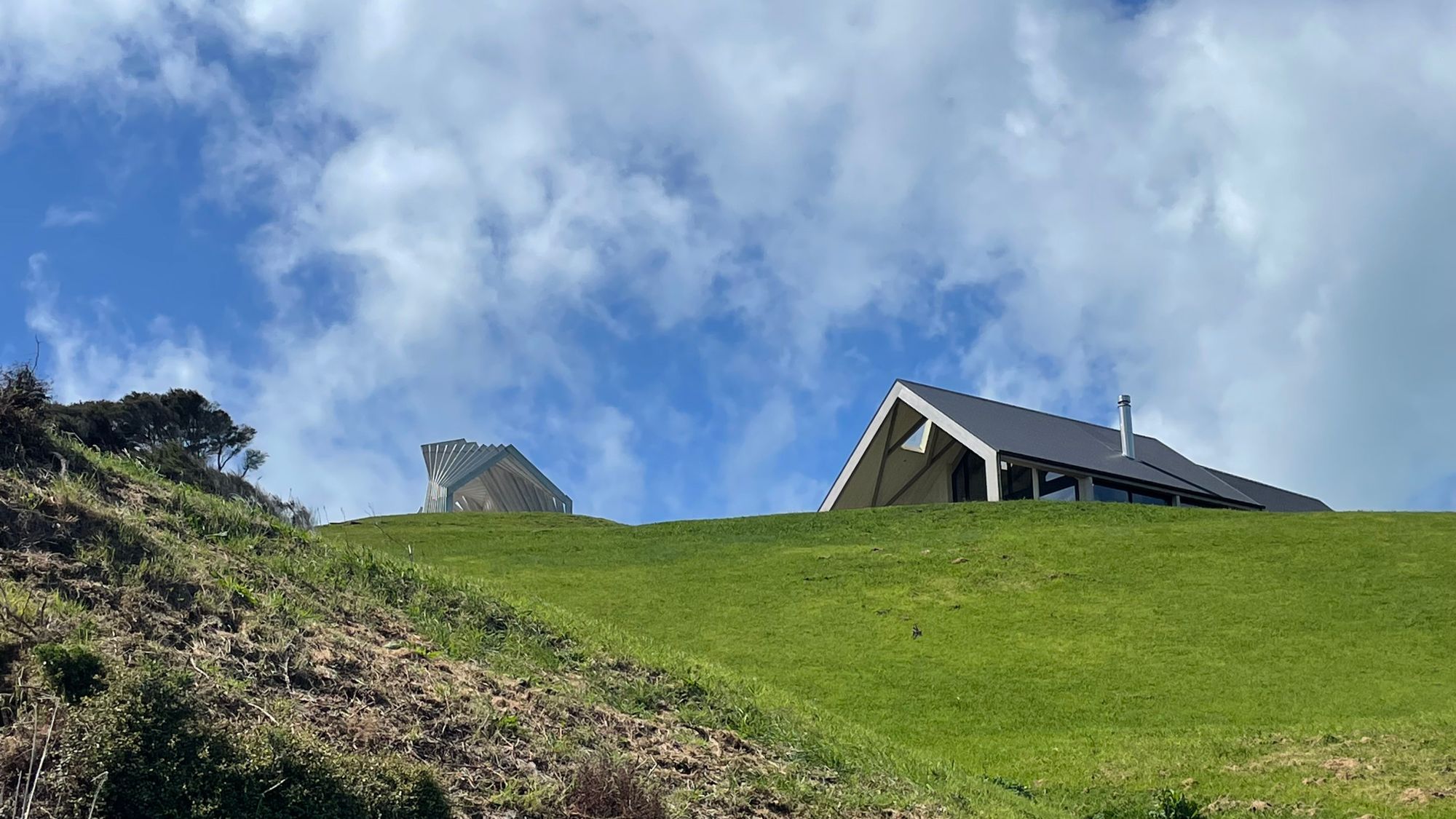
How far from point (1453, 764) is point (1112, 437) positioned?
31.9 m

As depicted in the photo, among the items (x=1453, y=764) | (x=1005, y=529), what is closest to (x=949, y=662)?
(x=1453, y=764)

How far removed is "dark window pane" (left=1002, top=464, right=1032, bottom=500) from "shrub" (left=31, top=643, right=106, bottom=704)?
34.1m

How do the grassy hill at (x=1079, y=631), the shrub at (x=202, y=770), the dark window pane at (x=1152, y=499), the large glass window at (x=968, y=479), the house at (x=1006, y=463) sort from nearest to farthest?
the shrub at (x=202, y=770), the grassy hill at (x=1079, y=631), the house at (x=1006, y=463), the dark window pane at (x=1152, y=499), the large glass window at (x=968, y=479)

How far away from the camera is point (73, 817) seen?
465cm

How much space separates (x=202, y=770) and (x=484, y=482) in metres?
54.1

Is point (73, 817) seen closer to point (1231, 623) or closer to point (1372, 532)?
point (1231, 623)

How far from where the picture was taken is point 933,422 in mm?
38812

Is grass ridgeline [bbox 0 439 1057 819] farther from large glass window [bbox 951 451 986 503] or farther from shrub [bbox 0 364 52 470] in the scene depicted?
large glass window [bbox 951 451 986 503]

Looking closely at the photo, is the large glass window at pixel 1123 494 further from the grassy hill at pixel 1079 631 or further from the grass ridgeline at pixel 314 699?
the grass ridgeline at pixel 314 699

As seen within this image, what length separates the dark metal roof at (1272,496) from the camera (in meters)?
45.8

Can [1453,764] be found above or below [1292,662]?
below

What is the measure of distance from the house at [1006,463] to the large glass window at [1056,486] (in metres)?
0.03

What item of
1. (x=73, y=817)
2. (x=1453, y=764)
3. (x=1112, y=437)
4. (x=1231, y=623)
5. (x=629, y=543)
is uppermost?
(x=1112, y=437)

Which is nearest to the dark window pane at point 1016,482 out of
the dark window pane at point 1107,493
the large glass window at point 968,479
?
the dark window pane at point 1107,493
